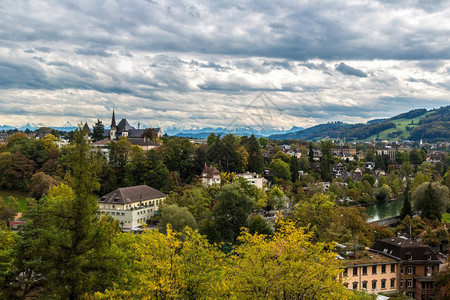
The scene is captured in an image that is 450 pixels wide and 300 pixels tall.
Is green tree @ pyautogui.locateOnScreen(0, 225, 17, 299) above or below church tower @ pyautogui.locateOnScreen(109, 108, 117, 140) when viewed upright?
below

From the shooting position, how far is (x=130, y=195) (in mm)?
50219

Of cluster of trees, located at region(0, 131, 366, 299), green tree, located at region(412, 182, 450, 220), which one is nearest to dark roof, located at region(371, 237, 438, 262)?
cluster of trees, located at region(0, 131, 366, 299)

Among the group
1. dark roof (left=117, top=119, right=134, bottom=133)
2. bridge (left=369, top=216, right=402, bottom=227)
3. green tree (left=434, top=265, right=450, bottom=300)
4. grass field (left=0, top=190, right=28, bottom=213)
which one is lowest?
bridge (left=369, top=216, right=402, bottom=227)

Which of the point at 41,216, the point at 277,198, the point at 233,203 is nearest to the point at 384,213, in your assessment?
the point at 277,198

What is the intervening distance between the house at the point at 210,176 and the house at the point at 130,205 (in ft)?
24.4

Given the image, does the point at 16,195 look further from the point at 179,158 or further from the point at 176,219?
the point at 176,219

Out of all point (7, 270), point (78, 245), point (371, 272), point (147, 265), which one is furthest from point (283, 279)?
point (371, 272)

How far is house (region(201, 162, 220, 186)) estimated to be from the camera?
5750 cm

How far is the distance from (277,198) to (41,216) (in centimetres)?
3895

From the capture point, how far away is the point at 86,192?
642 inches

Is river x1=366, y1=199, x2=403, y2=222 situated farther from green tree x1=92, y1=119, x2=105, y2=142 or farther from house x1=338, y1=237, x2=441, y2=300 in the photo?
green tree x1=92, y1=119, x2=105, y2=142

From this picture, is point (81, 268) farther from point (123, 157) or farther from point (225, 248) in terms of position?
point (123, 157)

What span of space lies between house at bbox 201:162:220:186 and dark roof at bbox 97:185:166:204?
6.70m

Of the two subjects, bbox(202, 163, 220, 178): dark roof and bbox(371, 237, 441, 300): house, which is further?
bbox(202, 163, 220, 178): dark roof
